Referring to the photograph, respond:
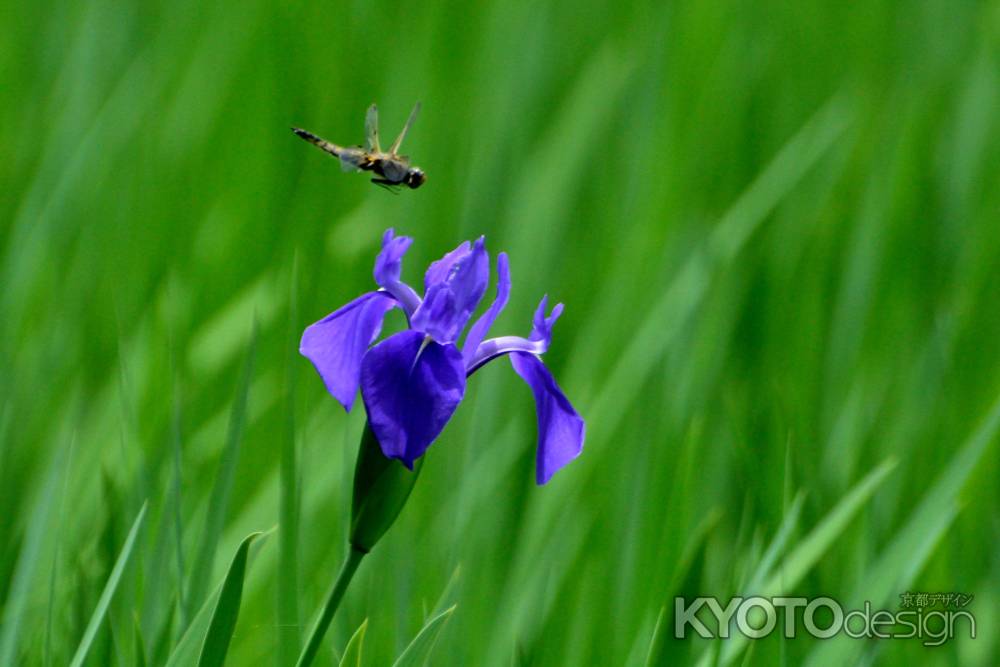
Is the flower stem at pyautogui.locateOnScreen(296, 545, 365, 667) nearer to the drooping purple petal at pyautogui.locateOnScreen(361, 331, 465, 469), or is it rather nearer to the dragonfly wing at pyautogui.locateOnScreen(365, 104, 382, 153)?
the drooping purple petal at pyautogui.locateOnScreen(361, 331, 465, 469)

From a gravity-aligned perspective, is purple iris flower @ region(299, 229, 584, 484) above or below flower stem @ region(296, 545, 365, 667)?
above

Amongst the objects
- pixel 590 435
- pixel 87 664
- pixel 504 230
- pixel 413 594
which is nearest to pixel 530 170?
pixel 504 230

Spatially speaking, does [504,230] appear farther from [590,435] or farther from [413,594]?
[413,594]

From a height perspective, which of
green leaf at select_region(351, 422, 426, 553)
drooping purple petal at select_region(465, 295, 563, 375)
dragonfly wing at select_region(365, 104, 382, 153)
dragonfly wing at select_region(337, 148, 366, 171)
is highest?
dragonfly wing at select_region(365, 104, 382, 153)

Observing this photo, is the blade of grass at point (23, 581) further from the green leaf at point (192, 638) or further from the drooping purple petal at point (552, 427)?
the drooping purple petal at point (552, 427)

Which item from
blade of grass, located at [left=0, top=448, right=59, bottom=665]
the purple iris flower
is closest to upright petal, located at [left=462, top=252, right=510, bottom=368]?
the purple iris flower

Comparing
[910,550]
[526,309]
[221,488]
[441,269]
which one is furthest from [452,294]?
[526,309]
